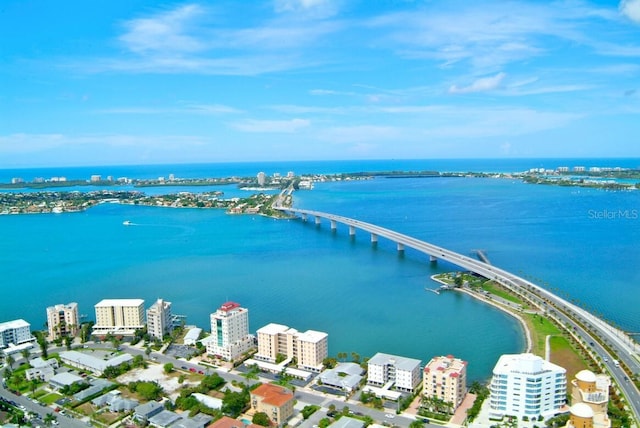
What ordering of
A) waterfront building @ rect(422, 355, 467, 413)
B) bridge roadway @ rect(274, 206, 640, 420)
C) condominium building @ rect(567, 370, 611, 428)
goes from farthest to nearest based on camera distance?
bridge roadway @ rect(274, 206, 640, 420) < waterfront building @ rect(422, 355, 467, 413) < condominium building @ rect(567, 370, 611, 428)

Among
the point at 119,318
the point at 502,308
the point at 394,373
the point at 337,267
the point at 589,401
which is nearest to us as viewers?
the point at 589,401

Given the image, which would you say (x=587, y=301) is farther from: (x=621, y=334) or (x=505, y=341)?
(x=505, y=341)

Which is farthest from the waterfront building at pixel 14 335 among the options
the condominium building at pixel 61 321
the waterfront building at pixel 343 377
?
the waterfront building at pixel 343 377

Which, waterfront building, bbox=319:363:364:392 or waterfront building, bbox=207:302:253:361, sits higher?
waterfront building, bbox=207:302:253:361

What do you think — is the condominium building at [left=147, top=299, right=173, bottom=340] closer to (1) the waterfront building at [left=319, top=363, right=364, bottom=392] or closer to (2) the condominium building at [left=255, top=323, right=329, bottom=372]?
(2) the condominium building at [left=255, top=323, right=329, bottom=372]

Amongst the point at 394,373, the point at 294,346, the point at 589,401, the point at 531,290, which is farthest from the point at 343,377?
the point at 531,290

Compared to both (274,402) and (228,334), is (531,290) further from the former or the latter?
(274,402)

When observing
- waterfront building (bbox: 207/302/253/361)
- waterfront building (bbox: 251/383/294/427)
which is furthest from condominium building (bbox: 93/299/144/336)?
waterfront building (bbox: 251/383/294/427)
